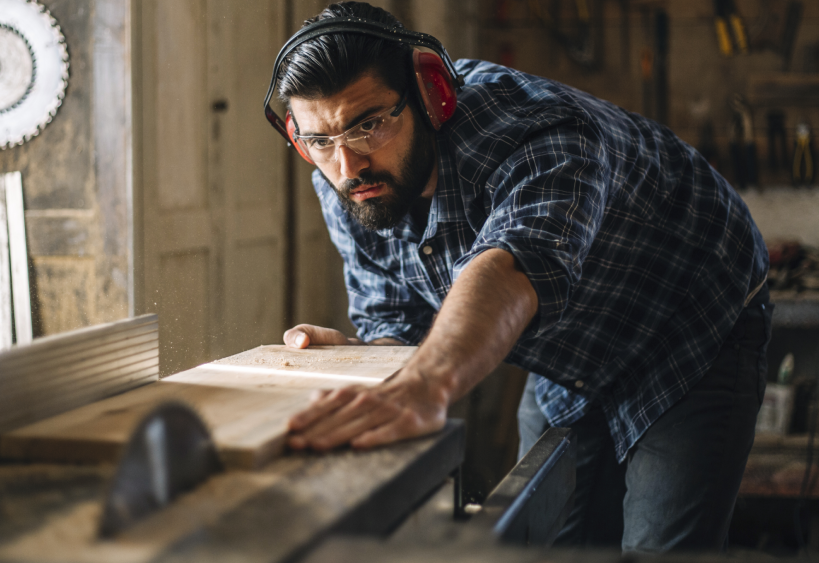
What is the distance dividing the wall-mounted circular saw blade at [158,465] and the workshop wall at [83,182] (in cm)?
173

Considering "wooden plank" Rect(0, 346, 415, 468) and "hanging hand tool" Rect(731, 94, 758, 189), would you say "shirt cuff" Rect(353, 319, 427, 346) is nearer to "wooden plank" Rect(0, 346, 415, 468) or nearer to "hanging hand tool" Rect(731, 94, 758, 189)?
"wooden plank" Rect(0, 346, 415, 468)

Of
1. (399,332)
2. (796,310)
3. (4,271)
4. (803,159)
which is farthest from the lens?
(803,159)

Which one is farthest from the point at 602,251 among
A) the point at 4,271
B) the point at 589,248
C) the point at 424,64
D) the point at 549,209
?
the point at 4,271

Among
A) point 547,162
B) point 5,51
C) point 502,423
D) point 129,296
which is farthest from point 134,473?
point 502,423

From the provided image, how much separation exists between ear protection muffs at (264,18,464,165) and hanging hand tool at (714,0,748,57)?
2.52m

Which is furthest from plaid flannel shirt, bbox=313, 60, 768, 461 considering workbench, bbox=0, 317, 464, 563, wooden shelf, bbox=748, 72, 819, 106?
wooden shelf, bbox=748, 72, 819, 106

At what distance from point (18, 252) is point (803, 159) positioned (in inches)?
122

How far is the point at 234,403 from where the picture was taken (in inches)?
32.8

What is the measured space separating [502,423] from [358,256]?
204cm

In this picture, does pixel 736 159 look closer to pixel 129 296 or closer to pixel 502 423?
pixel 502 423

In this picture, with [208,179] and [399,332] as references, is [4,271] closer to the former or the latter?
[208,179]

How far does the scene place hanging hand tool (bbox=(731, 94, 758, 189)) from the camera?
10.5ft

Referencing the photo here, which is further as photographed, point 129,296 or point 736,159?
point 736,159

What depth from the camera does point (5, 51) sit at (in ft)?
7.07
